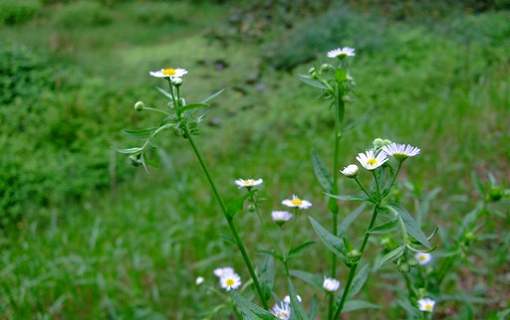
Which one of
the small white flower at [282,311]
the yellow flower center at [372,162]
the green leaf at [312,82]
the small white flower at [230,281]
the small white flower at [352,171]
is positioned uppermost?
the green leaf at [312,82]

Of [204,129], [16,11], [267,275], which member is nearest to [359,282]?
[267,275]

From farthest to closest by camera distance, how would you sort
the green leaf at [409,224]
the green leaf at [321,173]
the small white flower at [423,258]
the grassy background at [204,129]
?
1. the grassy background at [204,129]
2. the small white flower at [423,258]
3. the green leaf at [321,173]
4. the green leaf at [409,224]

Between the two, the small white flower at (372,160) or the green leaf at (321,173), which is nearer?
the small white flower at (372,160)

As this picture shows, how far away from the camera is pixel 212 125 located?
449 centimetres

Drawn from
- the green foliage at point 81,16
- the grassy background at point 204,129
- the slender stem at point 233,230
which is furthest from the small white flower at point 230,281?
the green foliage at point 81,16

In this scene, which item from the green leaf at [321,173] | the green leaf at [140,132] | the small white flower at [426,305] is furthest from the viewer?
the small white flower at [426,305]

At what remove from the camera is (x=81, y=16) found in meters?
6.84

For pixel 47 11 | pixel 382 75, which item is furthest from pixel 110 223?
pixel 47 11

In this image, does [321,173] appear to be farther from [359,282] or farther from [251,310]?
[251,310]

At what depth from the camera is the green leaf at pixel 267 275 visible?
1.03 m

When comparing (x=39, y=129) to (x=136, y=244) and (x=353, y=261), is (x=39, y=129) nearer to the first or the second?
(x=136, y=244)

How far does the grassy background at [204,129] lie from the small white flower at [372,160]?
0.79 ft

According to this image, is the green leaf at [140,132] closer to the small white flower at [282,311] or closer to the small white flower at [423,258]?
the small white flower at [282,311]

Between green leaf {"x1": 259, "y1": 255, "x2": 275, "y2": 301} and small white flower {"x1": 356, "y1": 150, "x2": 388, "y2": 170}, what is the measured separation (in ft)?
1.03
